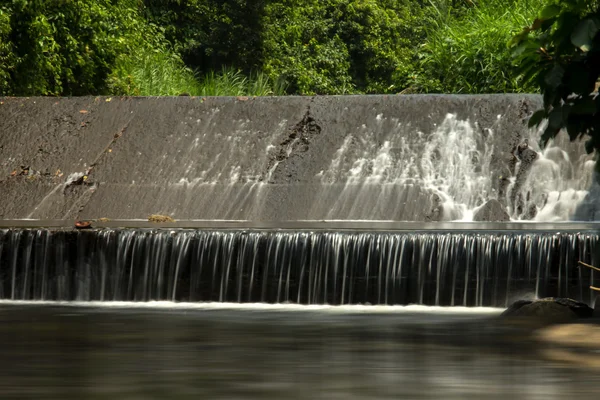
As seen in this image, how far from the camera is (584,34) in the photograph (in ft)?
20.7

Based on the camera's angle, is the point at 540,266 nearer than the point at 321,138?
Yes

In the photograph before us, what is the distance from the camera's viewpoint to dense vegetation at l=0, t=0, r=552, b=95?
16953 mm

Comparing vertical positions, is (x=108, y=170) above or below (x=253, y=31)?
below

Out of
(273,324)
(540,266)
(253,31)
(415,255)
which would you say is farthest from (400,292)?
(253,31)

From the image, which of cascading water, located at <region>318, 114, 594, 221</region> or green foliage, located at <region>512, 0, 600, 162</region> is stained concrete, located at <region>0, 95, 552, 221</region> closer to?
cascading water, located at <region>318, 114, 594, 221</region>

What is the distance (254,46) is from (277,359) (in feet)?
71.5

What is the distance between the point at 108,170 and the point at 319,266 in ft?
17.9

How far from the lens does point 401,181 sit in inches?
540

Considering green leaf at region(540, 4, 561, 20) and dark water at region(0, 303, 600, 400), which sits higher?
green leaf at region(540, 4, 561, 20)

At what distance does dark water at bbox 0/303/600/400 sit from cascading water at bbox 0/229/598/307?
0.92 meters

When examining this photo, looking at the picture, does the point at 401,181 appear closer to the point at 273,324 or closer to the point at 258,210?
the point at 258,210

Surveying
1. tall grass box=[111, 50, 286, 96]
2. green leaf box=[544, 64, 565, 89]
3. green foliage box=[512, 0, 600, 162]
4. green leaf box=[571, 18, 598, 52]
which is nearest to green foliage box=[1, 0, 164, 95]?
tall grass box=[111, 50, 286, 96]

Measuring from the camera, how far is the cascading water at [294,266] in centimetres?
940

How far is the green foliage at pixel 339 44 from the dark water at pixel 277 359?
21.1 metres
